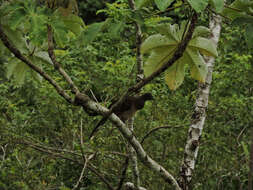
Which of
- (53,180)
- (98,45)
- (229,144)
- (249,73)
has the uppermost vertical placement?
(98,45)

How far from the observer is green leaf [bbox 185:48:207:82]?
1.38 meters

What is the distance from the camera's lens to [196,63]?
1.42 meters

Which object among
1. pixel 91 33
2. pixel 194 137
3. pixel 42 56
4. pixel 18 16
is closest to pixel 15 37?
pixel 42 56

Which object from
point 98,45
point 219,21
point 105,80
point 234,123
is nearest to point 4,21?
point 219,21

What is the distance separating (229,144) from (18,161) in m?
2.45

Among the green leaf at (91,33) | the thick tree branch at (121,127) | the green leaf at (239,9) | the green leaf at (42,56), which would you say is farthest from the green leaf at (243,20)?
the green leaf at (42,56)

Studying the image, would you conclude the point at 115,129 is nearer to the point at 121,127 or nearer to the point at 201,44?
the point at 121,127

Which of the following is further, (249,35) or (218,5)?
(249,35)

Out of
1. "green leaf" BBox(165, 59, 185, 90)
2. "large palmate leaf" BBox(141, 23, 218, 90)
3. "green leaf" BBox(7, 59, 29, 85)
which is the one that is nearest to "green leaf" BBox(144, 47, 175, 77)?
"large palmate leaf" BBox(141, 23, 218, 90)

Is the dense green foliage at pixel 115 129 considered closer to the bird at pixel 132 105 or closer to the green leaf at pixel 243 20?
the bird at pixel 132 105

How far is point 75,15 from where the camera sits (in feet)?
4.61

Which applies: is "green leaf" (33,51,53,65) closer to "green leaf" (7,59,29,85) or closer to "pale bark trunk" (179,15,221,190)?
"green leaf" (7,59,29,85)

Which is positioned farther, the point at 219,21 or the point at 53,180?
the point at 53,180

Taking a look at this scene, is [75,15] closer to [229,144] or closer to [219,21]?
[219,21]
